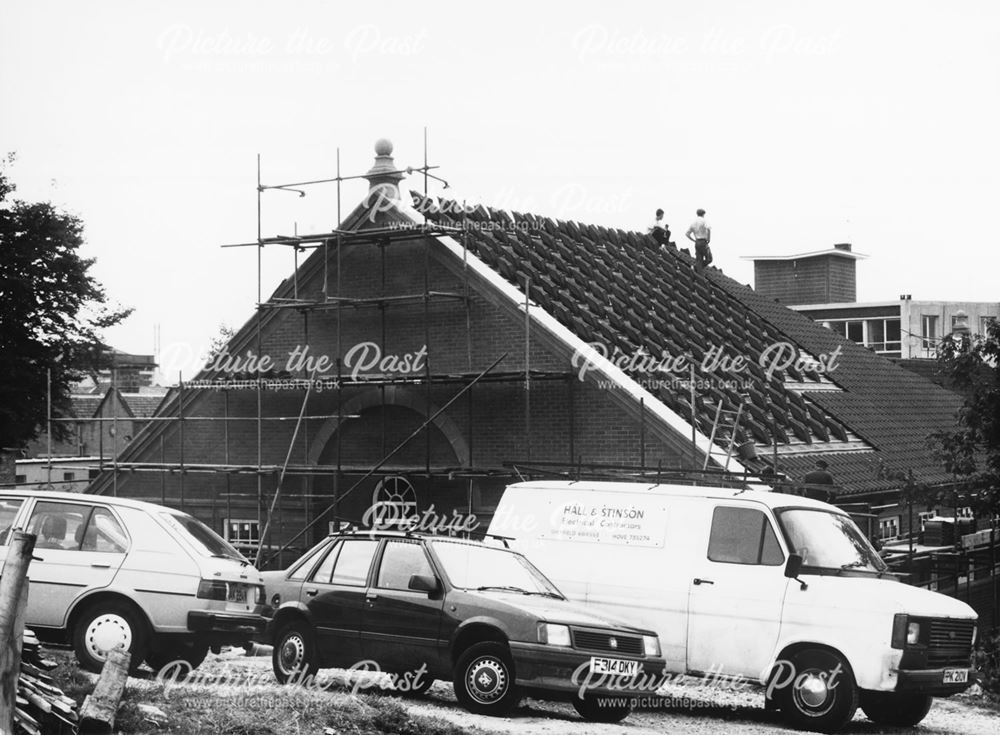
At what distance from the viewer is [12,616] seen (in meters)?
9.40

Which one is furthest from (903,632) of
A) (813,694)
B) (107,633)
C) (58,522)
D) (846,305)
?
(846,305)

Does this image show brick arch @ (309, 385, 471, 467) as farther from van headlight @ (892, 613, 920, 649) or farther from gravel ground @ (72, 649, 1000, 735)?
van headlight @ (892, 613, 920, 649)

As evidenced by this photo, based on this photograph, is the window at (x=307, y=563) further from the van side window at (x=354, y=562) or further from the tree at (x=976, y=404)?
the tree at (x=976, y=404)

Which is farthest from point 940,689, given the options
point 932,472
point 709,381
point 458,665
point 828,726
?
point 932,472

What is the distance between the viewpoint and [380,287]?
2414cm

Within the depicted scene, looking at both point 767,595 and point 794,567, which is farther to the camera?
point 767,595

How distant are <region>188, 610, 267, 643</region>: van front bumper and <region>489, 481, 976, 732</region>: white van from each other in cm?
320

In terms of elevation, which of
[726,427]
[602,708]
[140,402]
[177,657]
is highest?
[140,402]

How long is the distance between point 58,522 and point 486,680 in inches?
196

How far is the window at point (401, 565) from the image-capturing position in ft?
44.5

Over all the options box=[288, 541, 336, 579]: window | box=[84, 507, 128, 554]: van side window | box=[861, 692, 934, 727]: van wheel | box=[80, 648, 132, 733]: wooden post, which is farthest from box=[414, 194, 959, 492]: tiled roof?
box=[80, 648, 132, 733]: wooden post

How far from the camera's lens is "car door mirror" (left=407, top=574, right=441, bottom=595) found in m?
13.2

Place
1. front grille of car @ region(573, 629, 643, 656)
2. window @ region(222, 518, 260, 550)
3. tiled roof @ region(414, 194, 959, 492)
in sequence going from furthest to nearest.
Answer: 1. window @ region(222, 518, 260, 550)
2. tiled roof @ region(414, 194, 959, 492)
3. front grille of car @ region(573, 629, 643, 656)

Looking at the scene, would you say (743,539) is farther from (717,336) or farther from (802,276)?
(802,276)
